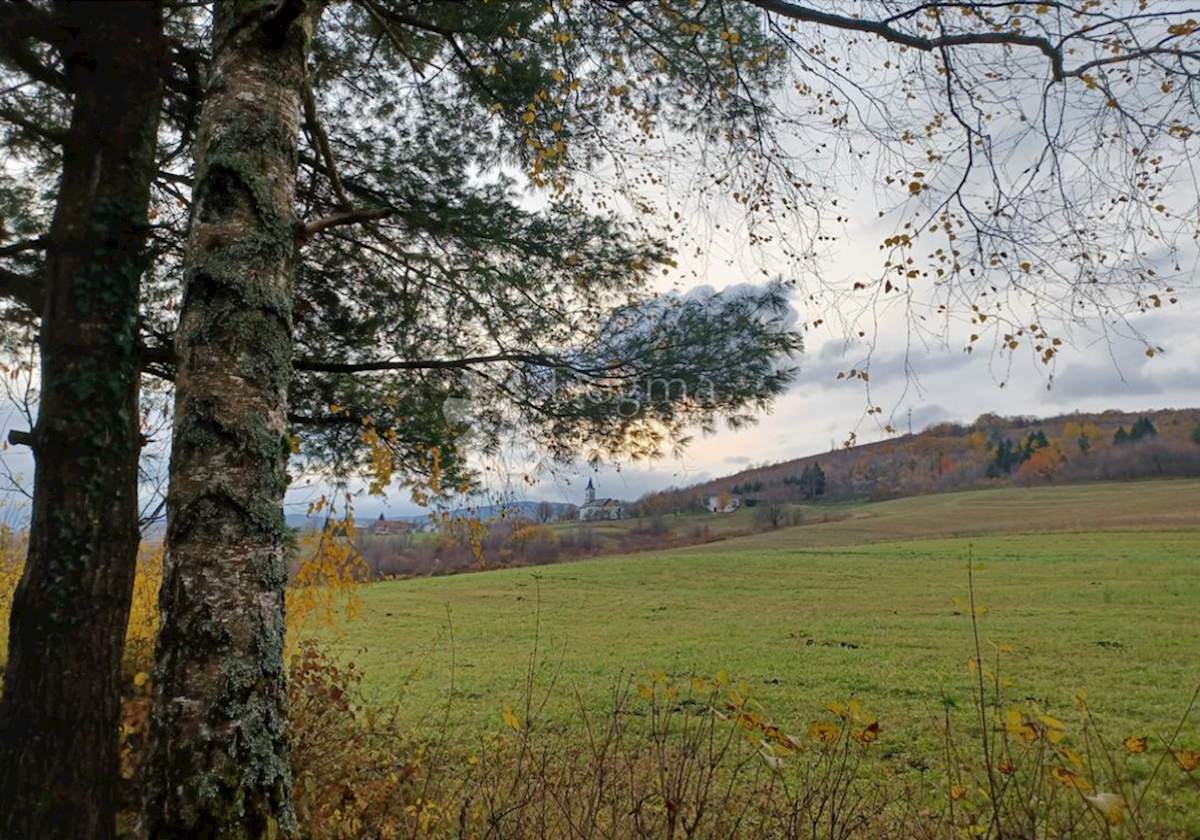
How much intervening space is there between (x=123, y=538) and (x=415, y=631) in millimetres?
14192

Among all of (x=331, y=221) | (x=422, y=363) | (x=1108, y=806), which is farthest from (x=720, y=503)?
(x=1108, y=806)

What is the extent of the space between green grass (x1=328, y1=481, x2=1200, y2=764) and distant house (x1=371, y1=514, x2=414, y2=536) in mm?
873

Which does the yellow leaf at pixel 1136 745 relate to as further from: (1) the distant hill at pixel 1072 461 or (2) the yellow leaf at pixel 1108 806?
(1) the distant hill at pixel 1072 461

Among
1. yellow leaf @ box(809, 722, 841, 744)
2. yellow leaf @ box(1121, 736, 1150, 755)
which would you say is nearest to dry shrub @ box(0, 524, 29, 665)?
yellow leaf @ box(809, 722, 841, 744)

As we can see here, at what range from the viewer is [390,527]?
18.9 feet

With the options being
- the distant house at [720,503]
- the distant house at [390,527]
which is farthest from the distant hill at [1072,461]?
the distant house at [390,527]

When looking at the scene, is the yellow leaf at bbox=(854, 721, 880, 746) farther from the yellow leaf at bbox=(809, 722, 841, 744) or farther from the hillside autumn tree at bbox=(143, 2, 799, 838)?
the hillside autumn tree at bbox=(143, 2, 799, 838)

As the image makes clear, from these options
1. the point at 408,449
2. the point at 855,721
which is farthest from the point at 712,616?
the point at 855,721

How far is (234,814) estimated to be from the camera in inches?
64.0

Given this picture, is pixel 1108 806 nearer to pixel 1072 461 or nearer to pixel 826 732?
pixel 826 732

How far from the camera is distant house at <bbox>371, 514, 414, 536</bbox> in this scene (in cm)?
501

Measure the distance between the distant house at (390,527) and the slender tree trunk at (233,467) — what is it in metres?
2.97

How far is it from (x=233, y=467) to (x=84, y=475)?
1440 millimetres

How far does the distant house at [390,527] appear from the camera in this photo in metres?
5.01
